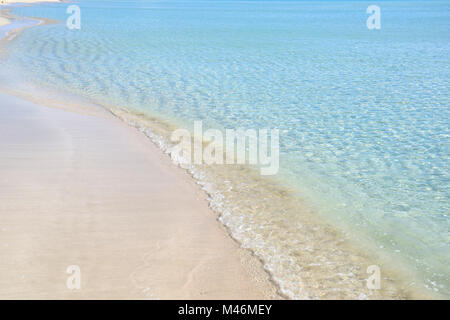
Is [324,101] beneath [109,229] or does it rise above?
above

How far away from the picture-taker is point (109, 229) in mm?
5934

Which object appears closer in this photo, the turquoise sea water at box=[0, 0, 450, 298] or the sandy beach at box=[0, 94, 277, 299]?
the sandy beach at box=[0, 94, 277, 299]

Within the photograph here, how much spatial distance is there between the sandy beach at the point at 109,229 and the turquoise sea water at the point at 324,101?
87 centimetres

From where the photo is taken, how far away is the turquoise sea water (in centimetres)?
702

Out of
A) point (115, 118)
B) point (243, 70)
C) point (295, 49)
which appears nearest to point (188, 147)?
point (115, 118)

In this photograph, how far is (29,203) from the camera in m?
6.52

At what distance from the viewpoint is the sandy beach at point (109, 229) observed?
488 cm

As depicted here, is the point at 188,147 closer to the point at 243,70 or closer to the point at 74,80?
the point at 74,80

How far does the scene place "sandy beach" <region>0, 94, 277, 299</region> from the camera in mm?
4879

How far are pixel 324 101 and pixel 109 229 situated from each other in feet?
30.8

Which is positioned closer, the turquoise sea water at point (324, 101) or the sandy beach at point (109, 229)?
the sandy beach at point (109, 229)

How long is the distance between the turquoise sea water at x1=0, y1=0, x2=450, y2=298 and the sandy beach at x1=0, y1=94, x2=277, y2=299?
87 centimetres

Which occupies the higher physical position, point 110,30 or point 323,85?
point 110,30
